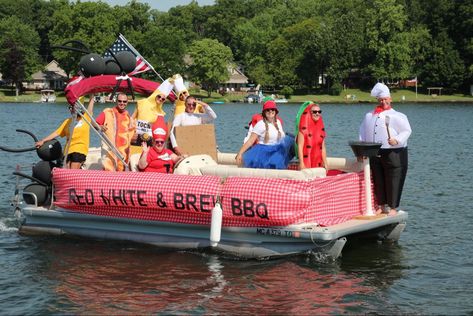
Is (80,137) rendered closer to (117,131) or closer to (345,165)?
(117,131)

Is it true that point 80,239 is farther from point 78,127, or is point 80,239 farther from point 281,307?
point 281,307

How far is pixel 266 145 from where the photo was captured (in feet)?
40.6

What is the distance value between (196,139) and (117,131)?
4.22 feet

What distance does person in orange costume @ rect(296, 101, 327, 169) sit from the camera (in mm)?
12117

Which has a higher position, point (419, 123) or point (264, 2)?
point (264, 2)

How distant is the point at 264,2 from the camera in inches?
6038

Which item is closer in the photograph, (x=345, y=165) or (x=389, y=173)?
(x=389, y=173)

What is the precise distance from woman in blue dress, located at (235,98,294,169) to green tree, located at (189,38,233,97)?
299 ft

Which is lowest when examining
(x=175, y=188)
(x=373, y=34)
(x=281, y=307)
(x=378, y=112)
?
(x=281, y=307)

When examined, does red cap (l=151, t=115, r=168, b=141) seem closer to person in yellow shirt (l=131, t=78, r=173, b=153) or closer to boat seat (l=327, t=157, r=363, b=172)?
person in yellow shirt (l=131, t=78, r=173, b=153)

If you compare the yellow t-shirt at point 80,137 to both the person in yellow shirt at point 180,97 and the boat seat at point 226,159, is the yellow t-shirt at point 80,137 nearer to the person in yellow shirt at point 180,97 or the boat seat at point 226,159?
the person in yellow shirt at point 180,97

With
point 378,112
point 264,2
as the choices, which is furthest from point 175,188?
point 264,2

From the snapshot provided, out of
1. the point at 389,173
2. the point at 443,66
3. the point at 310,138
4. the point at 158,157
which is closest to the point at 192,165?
the point at 158,157

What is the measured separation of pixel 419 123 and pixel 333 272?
1686 inches
